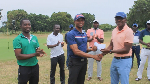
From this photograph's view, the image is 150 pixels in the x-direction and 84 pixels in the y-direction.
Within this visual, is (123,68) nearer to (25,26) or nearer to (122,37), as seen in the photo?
(122,37)

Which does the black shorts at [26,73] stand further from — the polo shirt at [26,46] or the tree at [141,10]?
the tree at [141,10]

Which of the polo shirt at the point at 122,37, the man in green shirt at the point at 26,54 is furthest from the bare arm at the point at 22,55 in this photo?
the polo shirt at the point at 122,37

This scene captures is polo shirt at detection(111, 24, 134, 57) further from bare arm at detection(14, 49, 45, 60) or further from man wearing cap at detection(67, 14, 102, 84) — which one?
bare arm at detection(14, 49, 45, 60)

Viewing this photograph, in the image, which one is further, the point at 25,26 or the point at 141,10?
the point at 141,10

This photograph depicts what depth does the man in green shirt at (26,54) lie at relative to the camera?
3.55 m

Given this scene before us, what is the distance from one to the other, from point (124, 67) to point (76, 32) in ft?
5.06

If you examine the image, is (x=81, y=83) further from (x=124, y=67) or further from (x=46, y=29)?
(x=46, y=29)

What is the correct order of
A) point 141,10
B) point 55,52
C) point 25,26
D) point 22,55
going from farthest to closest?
point 141,10 < point 55,52 < point 25,26 < point 22,55

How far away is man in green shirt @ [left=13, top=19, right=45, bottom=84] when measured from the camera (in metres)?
3.55

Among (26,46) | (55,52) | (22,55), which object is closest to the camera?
(22,55)

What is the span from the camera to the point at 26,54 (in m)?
3.58

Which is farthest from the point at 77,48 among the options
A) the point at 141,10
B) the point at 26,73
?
the point at 141,10

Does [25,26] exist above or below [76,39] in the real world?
above

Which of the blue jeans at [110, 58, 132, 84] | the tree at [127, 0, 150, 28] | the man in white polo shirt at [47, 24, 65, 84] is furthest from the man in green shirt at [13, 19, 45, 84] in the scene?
the tree at [127, 0, 150, 28]
